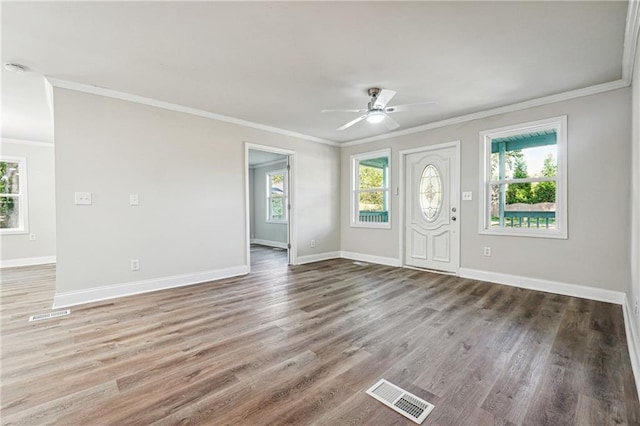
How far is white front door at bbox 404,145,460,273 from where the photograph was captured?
15.6 ft

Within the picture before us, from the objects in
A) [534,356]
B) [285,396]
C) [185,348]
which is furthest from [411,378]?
[185,348]

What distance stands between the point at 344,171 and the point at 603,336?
4779 millimetres

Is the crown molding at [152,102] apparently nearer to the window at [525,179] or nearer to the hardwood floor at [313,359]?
the hardwood floor at [313,359]

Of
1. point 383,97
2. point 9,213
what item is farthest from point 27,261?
point 383,97

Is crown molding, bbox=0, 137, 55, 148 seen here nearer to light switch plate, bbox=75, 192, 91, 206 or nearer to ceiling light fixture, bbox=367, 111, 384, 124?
light switch plate, bbox=75, 192, 91, 206

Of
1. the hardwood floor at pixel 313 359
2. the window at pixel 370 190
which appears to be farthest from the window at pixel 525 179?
the window at pixel 370 190

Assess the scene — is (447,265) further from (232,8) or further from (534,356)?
(232,8)

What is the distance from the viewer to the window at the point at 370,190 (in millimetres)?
5805

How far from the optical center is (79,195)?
3.39 meters

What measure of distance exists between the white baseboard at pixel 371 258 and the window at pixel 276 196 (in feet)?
8.66

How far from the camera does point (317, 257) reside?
6.02m

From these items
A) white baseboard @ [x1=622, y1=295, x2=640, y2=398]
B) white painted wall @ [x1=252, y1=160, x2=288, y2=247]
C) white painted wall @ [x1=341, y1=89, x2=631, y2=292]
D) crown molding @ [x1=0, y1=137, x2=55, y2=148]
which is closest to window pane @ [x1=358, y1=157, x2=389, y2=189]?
white painted wall @ [x1=341, y1=89, x2=631, y2=292]

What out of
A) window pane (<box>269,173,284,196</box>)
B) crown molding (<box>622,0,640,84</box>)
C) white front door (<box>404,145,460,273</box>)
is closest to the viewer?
crown molding (<box>622,0,640,84</box>)

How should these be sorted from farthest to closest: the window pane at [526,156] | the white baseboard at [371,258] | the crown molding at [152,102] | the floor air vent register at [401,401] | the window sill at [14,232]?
1. the window sill at [14,232]
2. the white baseboard at [371,258]
3. the window pane at [526,156]
4. the crown molding at [152,102]
5. the floor air vent register at [401,401]
